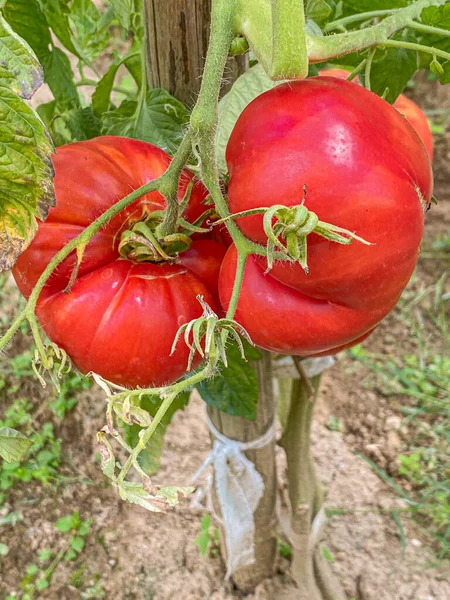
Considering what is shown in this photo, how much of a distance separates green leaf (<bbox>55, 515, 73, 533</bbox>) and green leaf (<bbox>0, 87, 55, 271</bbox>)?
4.14 ft

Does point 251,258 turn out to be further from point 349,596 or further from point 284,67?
point 349,596

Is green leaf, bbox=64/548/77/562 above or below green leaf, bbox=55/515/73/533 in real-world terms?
below

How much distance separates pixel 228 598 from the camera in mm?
1442

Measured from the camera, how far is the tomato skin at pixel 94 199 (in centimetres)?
58

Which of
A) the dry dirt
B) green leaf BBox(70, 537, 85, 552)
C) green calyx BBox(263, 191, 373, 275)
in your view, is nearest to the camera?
green calyx BBox(263, 191, 373, 275)

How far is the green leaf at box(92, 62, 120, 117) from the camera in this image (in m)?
0.86

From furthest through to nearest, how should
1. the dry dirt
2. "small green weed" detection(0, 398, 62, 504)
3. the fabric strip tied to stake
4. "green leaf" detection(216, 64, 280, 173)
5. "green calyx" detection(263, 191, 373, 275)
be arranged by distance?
"small green weed" detection(0, 398, 62, 504) < the dry dirt < the fabric strip tied to stake < "green leaf" detection(216, 64, 280, 173) < "green calyx" detection(263, 191, 373, 275)

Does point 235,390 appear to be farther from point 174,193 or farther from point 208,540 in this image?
point 208,540

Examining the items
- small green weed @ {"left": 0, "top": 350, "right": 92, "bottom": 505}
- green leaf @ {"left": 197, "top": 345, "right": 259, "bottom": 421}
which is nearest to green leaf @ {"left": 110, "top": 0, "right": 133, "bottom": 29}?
green leaf @ {"left": 197, "top": 345, "right": 259, "bottom": 421}

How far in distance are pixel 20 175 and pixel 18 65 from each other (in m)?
0.08

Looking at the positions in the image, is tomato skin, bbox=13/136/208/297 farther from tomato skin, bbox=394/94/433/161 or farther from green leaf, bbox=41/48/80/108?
tomato skin, bbox=394/94/433/161

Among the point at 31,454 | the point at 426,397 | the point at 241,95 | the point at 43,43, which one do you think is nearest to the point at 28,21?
the point at 43,43

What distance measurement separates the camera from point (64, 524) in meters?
1.64

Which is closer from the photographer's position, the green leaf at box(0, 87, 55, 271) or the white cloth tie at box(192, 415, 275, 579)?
the green leaf at box(0, 87, 55, 271)
